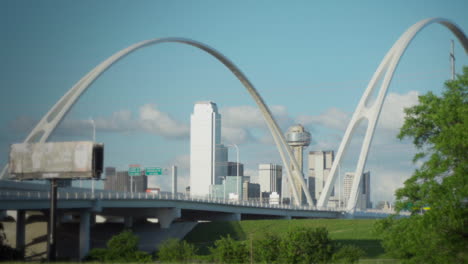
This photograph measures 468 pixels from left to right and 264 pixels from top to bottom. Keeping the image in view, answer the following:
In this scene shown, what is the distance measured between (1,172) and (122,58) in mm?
19224

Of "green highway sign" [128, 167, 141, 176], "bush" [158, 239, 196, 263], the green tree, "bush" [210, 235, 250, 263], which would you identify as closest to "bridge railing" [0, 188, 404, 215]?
"bush" [158, 239, 196, 263]

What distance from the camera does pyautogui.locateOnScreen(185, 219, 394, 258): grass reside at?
76.2m

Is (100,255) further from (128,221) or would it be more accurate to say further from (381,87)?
(381,87)

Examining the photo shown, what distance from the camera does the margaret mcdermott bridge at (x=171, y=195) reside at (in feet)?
250

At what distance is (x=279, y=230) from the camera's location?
88.3m

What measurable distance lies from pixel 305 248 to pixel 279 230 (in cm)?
3902

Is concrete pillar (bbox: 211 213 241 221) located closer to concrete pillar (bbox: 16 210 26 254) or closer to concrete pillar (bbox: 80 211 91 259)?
concrete pillar (bbox: 80 211 91 259)

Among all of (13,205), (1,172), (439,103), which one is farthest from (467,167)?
(1,172)

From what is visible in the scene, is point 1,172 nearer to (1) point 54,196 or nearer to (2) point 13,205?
(2) point 13,205

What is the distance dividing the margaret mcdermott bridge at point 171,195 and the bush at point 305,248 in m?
28.1

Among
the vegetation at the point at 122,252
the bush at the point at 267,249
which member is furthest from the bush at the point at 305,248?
the vegetation at the point at 122,252

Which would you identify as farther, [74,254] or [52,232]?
[74,254]

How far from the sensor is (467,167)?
39500 mm

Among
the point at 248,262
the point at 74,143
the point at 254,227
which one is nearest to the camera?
the point at 74,143
